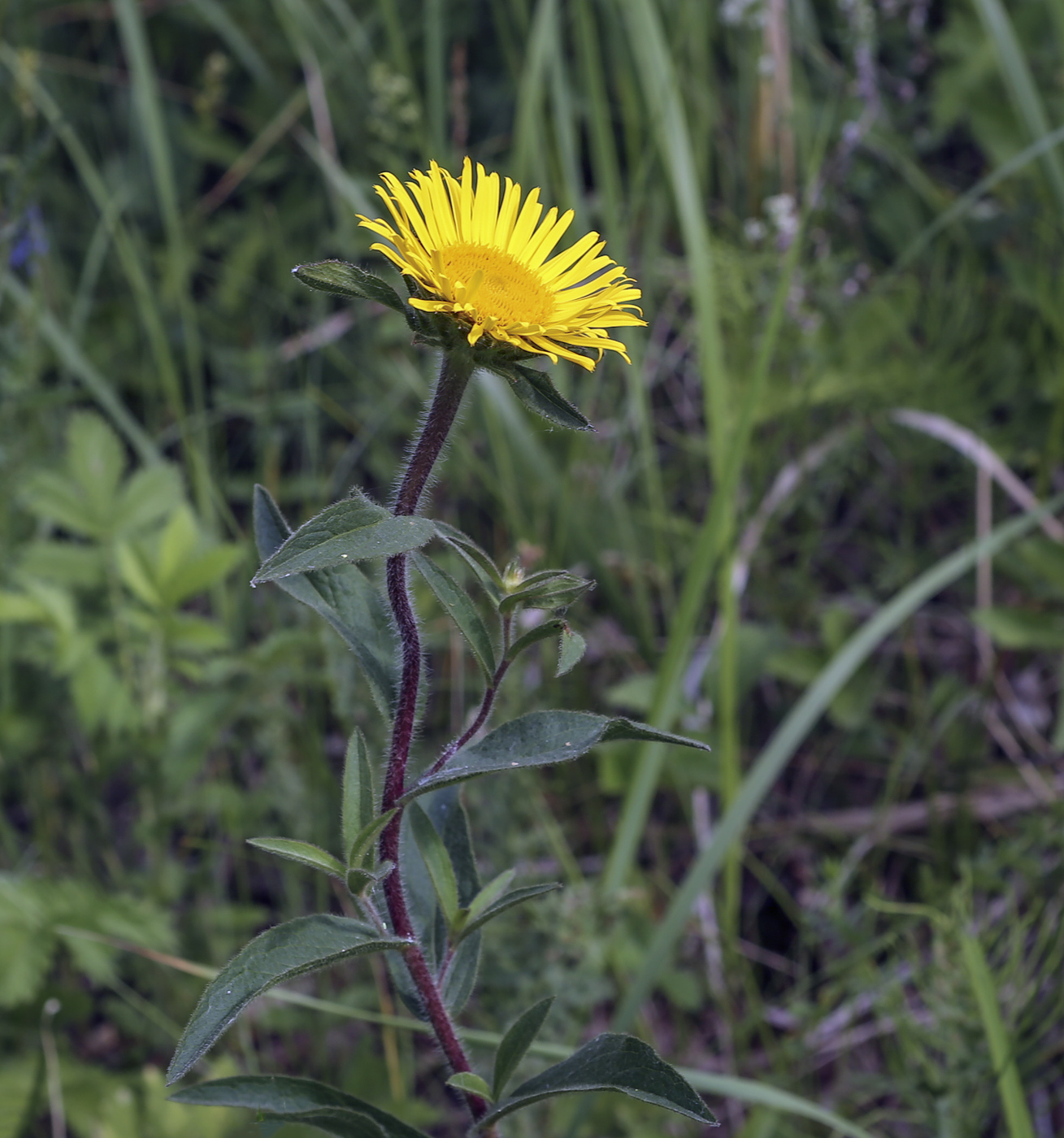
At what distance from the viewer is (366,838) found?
747mm

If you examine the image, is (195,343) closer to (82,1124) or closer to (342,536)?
(82,1124)

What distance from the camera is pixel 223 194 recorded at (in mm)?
2559

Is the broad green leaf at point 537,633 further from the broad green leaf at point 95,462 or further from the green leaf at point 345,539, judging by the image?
the broad green leaf at point 95,462

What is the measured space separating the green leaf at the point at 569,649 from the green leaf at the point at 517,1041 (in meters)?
0.31

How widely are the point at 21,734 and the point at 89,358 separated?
1069 mm

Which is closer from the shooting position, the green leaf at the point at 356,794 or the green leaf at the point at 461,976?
the green leaf at the point at 356,794

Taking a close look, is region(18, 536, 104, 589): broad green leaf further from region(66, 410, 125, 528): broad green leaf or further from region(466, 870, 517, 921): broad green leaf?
region(466, 870, 517, 921): broad green leaf

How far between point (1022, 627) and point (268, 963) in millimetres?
1512

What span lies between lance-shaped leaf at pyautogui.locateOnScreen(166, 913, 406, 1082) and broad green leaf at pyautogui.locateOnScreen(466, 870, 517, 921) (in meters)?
0.09

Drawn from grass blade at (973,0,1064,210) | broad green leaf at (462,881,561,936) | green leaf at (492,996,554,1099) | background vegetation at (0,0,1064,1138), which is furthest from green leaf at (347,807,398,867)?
grass blade at (973,0,1064,210)

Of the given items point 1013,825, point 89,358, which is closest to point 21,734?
point 89,358

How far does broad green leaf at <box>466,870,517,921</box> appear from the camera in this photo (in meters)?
0.85

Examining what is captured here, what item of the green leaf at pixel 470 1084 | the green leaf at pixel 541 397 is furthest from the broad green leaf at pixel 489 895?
the green leaf at pixel 541 397

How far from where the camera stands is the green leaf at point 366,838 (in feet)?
2.42
